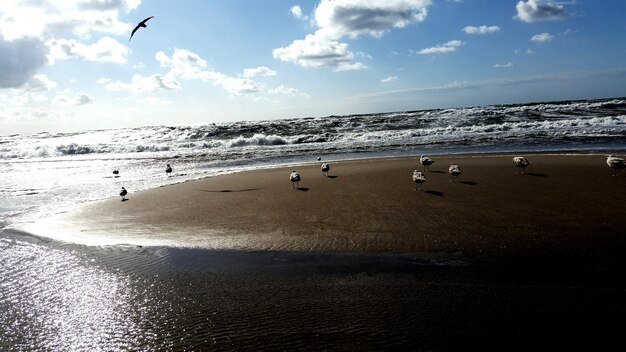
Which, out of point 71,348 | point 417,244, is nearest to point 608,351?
point 417,244

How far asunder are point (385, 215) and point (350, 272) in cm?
353

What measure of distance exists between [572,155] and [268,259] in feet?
55.5

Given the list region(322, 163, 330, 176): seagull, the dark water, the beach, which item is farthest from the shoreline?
region(322, 163, 330, 176): seagull

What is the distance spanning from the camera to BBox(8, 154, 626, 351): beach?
4.62 m

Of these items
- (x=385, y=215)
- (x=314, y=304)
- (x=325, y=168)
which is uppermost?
(x=325, y=168)

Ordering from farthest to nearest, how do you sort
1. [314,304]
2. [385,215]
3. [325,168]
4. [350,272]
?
1. [325,168]
2. [385,215]
3. [350,272]
4. [314,304]

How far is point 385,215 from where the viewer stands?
9.70 metres

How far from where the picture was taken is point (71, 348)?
467cm

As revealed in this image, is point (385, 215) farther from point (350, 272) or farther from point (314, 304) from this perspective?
point (314, 304)

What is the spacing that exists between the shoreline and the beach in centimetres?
6

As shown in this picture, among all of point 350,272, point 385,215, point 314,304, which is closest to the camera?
point 314,304

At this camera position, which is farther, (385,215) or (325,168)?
(325,168)

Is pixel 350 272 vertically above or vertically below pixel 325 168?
below

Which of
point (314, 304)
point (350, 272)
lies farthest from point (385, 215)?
point (314, 304)
